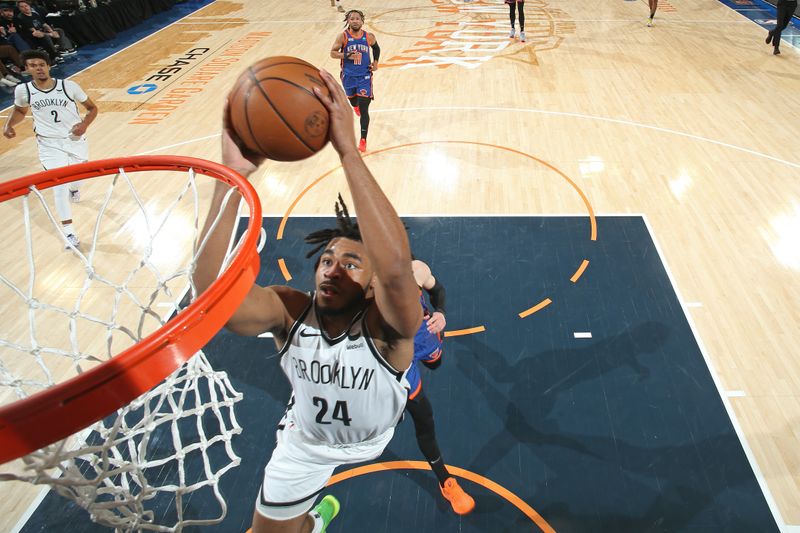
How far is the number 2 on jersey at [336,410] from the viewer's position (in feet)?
7.73

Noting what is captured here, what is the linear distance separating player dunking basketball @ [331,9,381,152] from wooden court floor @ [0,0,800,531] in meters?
0.75

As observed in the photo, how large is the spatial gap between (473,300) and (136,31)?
1279 cm

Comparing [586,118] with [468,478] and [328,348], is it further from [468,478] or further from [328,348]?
[328,348]

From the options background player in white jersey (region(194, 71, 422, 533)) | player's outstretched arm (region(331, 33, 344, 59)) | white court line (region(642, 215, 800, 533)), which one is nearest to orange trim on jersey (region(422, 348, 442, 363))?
background player in white jersey (region(194, 71, 422, 533))

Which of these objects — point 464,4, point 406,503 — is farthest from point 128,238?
point 464,4

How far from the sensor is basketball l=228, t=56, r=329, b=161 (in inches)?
74.0

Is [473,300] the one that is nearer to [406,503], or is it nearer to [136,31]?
[406,503]

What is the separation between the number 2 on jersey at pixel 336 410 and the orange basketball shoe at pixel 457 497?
1.35m

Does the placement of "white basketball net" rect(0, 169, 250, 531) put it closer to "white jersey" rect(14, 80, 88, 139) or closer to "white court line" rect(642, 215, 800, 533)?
"white jersey" rect(14, 80, 88, 139)

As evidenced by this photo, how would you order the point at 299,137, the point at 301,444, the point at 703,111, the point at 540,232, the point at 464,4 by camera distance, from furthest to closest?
1. the point at 464,4
2. the point at 703,111
3. the point at 540,232
4. the point at 301,444
5. the point at 299,137

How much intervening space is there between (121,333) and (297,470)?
119 inches

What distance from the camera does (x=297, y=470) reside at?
8.39 feet

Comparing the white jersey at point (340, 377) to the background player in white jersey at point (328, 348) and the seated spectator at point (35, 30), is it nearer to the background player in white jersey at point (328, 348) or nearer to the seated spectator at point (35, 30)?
the background player in white jersey at point (328, 348)

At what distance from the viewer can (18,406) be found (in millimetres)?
1362
